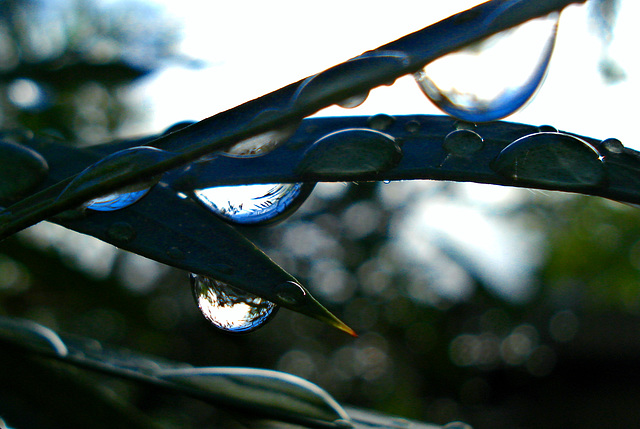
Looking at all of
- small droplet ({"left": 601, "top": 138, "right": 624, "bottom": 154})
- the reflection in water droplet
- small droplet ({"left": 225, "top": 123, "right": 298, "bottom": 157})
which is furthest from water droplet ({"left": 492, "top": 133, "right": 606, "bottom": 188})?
the reflection in water droplet

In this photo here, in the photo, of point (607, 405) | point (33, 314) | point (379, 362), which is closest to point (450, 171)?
point (33, 314)

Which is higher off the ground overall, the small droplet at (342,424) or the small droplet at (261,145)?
the small droplet at (261,145)

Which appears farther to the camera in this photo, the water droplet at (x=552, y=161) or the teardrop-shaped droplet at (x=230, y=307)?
the teardrop-shaped droplet at (x=230, y=307)

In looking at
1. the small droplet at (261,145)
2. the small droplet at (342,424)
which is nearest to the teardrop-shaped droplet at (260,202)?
the small droplet at (261,145)

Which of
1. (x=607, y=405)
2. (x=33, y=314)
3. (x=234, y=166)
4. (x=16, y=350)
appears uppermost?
(x=607, y=405)

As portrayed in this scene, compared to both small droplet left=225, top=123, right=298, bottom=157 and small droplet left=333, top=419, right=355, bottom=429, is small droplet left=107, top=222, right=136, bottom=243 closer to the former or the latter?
small droplet left=225, top=123, right=298, bottom=157

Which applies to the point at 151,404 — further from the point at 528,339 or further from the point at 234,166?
the point at 528,339

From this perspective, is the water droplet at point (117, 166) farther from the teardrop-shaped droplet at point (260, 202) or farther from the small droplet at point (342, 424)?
the small droplet at point (342, 424)
